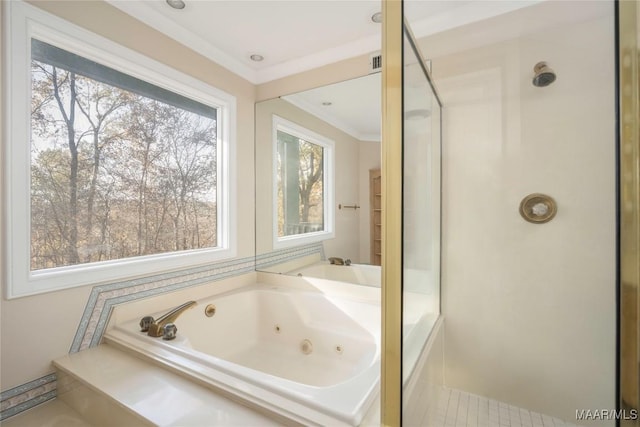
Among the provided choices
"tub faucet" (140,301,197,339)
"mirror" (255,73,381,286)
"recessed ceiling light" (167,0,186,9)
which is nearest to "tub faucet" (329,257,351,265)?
"mirror" (255,73,381,286)

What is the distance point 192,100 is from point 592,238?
2506 mm

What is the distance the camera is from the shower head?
146 centimetres

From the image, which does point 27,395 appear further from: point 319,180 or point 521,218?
point 521,218

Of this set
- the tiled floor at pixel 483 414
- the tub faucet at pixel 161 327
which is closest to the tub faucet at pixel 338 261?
the tiled floor at pixel 483 414

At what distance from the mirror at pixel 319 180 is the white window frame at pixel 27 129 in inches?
34.4

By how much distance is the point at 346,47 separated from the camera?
2143 millimetres

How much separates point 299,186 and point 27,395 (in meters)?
1.97

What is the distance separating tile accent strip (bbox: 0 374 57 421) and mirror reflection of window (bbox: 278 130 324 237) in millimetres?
1635

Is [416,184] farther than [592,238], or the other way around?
[592,238]

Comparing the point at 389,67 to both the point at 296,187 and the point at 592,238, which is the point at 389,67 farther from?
the point at 296,187

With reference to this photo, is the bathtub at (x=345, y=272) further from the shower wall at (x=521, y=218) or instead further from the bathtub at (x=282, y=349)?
the shower wall at (x=521, y=218)

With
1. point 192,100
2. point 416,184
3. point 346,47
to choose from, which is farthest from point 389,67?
point 192,100

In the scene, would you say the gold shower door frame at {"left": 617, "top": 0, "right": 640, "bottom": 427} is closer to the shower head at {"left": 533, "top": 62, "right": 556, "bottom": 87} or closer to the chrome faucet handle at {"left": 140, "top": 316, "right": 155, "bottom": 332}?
the shower head at {"left": 533, "top": 62, "right": 556, "bottom": 87}

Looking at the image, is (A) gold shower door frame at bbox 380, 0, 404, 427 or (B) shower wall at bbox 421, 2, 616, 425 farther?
(B) shower wall at bbox 421, 2, 616, 425
